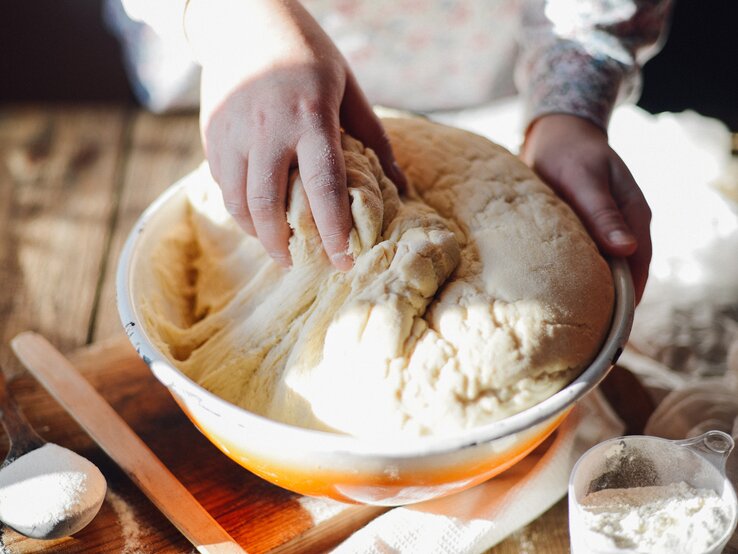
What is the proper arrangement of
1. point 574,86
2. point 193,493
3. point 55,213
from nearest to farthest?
point 193,493, point 574,86, point 55,213

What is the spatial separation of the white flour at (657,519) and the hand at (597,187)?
0.28 meters

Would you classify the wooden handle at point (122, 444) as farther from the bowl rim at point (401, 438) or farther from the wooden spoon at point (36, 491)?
the bowl rim at point (401, 438)

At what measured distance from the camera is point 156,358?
0.73m

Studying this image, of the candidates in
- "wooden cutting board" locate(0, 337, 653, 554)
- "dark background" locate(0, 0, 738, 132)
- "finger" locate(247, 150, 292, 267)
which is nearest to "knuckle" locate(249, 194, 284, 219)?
"finger" locate(247, 150, 292, 267)

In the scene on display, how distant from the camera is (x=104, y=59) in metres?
2.08

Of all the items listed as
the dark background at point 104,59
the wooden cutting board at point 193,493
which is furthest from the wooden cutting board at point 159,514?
the dark background at point 104,59

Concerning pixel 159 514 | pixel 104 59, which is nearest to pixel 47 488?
pixel 159 514

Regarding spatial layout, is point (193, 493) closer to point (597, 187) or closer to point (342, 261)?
point (342, 261)

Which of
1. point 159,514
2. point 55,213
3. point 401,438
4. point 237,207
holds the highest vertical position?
point 237,207

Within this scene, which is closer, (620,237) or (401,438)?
(401,438)

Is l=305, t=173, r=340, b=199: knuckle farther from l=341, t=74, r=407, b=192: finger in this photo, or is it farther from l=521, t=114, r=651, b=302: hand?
l=521, t=114, r=651, b=302: hand

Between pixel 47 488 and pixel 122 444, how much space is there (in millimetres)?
108

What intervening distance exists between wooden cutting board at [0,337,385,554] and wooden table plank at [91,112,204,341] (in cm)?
41

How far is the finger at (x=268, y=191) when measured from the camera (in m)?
0.74
